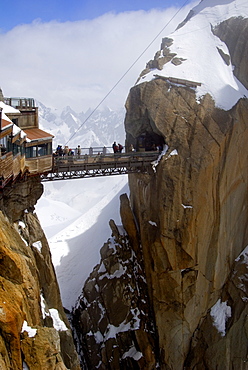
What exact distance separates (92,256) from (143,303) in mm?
11655

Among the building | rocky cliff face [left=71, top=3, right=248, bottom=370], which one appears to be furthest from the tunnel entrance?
the building

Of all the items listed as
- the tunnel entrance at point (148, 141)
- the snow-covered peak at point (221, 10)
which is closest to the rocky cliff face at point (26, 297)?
the tunnel entrance at point (148, 141)

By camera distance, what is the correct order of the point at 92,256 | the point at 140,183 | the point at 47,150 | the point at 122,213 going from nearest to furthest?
Result: 1. the point at 47,150
2. the point at 140,183
3. the point at 122,213
4. the point at 92,256

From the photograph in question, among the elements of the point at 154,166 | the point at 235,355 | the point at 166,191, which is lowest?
the point at 235,355

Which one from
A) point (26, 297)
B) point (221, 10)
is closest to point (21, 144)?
point (26, 297)

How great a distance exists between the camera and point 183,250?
99.6 feet


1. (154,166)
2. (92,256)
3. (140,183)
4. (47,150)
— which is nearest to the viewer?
(47,150)

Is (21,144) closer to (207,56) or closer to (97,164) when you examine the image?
(97,164)

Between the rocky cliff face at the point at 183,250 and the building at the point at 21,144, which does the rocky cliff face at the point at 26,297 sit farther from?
the rocky cliff face at the point at 183,250

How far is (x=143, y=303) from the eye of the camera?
3350 cm

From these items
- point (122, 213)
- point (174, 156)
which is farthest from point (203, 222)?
point (122, 213)

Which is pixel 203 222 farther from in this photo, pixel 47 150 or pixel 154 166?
pixel 47 150

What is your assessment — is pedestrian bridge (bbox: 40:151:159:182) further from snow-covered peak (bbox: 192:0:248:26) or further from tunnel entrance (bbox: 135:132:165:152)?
snow-covered peak (bbox: 192:0:248:26)

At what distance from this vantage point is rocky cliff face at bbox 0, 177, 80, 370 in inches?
576
